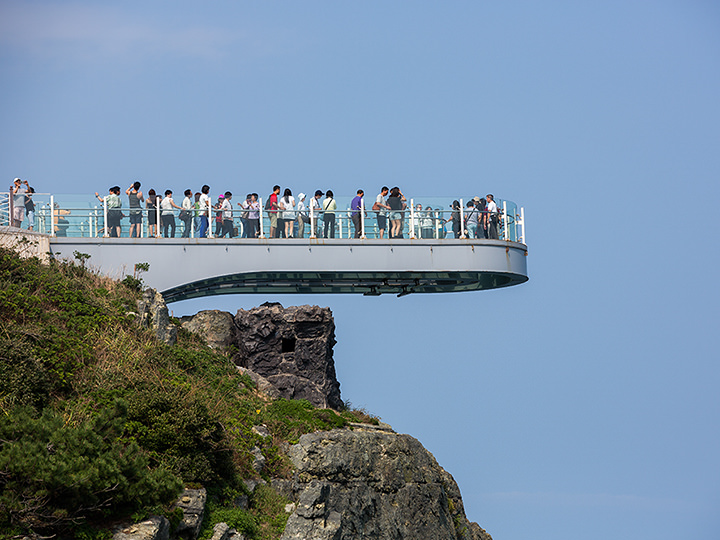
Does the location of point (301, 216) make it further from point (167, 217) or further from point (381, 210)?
point (167, 217)

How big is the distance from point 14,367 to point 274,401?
8948mm

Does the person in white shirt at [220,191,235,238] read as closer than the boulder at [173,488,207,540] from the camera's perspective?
No

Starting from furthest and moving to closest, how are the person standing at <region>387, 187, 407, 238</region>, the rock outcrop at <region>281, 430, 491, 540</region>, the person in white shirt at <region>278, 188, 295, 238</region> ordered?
the person standing at <region>387, 187, 407, 238</region> < the person in white shirt at <region>278, 188, 295, 238</region> < the rock outcrop at <region>281, 430, 491, 540</region>

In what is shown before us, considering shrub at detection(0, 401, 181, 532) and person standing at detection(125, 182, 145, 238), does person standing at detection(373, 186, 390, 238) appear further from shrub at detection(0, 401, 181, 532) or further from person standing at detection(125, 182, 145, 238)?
shrub at detection(0, 401, 181, 532)

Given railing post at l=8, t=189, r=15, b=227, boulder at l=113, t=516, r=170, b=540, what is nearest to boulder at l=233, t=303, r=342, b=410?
railing post at l=8, t=189, r=15, b=227

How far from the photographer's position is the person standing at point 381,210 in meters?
31.1

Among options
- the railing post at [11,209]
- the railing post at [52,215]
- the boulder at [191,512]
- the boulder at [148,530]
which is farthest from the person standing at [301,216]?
the boulder at [148,530]

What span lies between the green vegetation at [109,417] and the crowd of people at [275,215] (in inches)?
117

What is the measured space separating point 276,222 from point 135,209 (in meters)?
4.43

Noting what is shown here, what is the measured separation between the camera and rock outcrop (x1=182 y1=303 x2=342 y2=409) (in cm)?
3027

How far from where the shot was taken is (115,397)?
19797mm

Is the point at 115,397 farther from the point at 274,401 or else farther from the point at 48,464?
the point at 274,401

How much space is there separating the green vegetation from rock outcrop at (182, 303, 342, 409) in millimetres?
2408

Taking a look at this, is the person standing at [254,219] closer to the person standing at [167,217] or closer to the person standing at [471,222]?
the person standing at [167,217]
